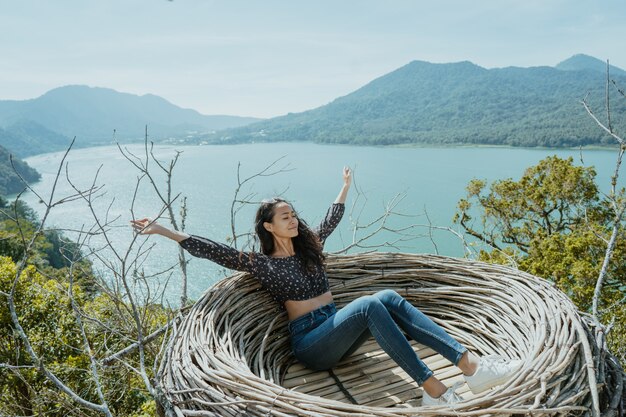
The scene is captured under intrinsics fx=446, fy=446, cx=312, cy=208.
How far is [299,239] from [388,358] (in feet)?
2.10

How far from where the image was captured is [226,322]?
5.58 ft

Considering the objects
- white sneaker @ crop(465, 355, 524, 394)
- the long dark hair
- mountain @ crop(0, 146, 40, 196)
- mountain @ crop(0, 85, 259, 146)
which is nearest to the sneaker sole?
white sneaker @ crop(465, 355, 524, 394)

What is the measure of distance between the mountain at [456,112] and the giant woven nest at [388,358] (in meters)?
32.3

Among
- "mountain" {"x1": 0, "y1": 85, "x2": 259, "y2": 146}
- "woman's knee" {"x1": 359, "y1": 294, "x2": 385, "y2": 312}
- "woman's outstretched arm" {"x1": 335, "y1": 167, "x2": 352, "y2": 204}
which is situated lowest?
"woman's knee" {"x1": 359, "y1": 294, "x2": 385, "y2": 312}

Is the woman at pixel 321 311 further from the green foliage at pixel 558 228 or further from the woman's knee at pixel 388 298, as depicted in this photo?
the green foliage at pixel 558 228

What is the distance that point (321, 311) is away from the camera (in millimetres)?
1879

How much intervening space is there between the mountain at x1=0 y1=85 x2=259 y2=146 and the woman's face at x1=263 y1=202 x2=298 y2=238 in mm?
92449

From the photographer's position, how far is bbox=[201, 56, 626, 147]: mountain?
4918 centimetres

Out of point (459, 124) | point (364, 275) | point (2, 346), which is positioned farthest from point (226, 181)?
point (459, 124)

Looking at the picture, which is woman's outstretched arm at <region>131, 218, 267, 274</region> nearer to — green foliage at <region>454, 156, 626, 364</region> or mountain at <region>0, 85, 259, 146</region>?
green foliage at <region>454, 156, 626, 364</region>

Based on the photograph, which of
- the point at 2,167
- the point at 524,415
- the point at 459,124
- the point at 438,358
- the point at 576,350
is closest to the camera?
the point at 524,415

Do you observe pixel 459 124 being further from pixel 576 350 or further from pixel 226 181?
pixel 576 350

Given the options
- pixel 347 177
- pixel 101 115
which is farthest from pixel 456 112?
pixel 101 115

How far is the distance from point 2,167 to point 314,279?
31416 millimetres
